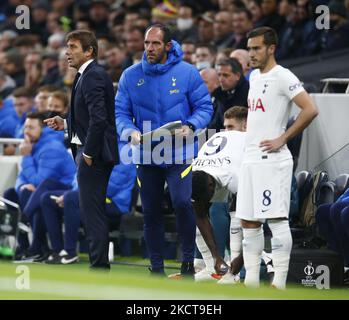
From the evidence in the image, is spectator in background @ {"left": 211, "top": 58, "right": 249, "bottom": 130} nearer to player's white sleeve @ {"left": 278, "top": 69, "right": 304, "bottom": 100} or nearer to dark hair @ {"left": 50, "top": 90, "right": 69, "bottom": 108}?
dark hair @ {"left": 50, "top": 90, "right": 69, "bottom": 108}

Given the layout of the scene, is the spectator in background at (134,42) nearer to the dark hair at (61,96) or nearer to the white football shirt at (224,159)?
the dark hair at (61,96)

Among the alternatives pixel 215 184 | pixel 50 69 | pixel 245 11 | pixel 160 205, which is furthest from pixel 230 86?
pixel 50 69

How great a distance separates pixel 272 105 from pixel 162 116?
5.04ft

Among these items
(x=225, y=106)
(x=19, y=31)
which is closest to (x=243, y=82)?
(x=225, y=106)

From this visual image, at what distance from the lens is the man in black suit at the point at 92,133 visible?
1019 centimetres

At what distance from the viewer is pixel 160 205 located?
429 inches

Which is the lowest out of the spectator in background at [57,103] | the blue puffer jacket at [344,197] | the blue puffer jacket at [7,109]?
the blue puffer jacket at [344,197]

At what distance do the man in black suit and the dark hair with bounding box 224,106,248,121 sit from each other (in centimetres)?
126

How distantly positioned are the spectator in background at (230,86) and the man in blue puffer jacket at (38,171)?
89.1 inches

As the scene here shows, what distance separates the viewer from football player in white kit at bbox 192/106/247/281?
1071cm

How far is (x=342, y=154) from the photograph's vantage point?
11.5m

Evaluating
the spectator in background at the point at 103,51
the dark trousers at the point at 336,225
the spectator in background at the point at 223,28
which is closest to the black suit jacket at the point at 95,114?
the dark trousers at the point at 336,225

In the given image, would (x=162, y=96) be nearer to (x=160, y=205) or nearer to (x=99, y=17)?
(x=160, y=205)
